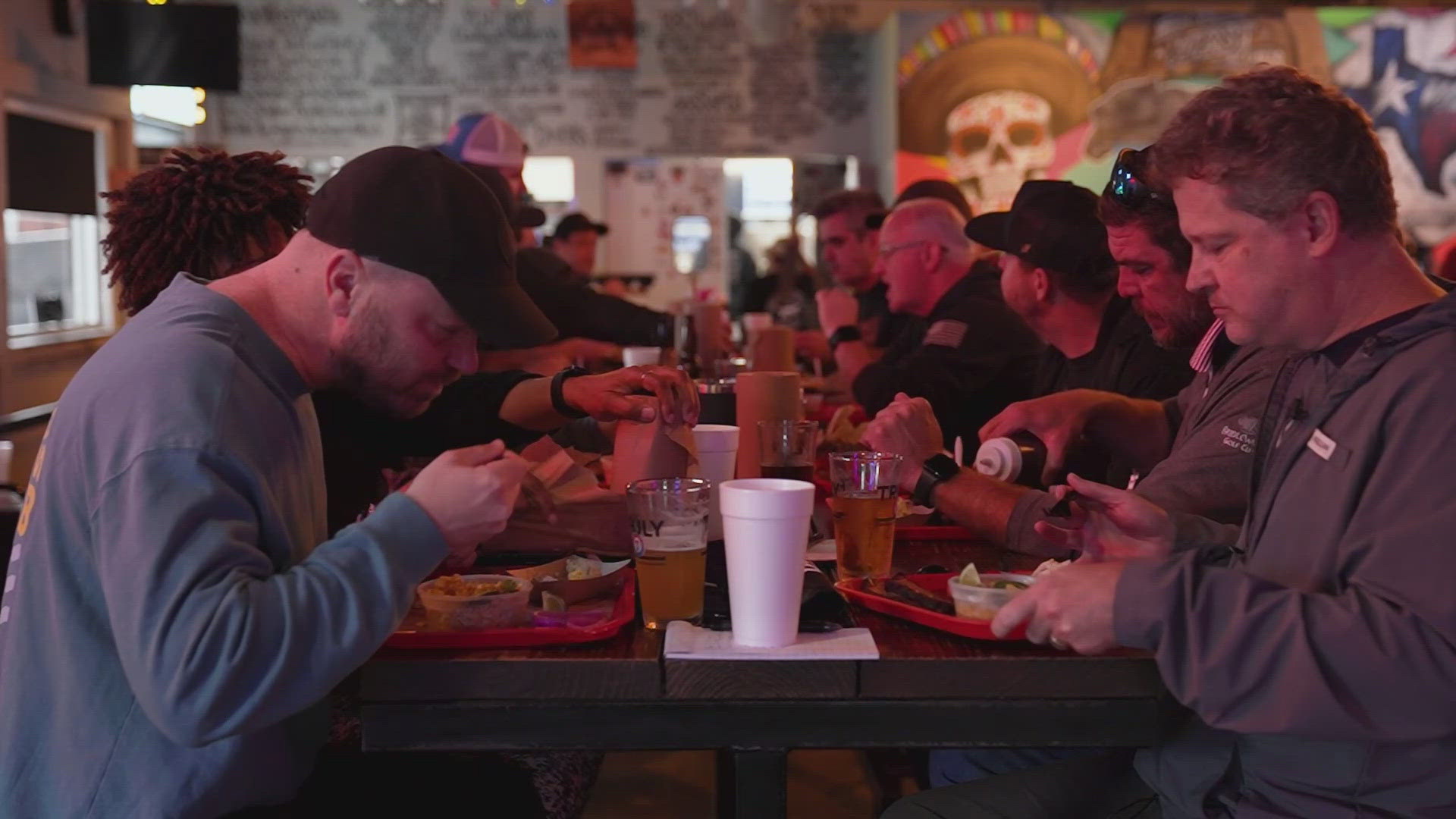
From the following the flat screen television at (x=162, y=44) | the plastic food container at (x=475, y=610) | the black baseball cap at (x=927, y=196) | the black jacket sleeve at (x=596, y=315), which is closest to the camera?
the plastic food container at (x=475, y=610)

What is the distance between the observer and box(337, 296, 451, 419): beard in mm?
1491

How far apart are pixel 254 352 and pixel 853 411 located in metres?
2.34

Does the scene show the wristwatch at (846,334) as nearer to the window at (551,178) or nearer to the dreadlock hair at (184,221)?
the dreadlock hair at (184,221)

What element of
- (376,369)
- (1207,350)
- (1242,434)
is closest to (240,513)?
(376,369)

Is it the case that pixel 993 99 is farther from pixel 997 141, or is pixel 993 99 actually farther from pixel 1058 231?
pixel 1058 231

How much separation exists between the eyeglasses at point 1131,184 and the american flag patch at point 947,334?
1.36 metres

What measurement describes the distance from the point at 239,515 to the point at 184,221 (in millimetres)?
1015

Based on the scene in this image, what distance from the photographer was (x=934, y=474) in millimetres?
2082

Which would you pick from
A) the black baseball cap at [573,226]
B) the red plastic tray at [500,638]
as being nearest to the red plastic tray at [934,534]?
the red plastic tray at [500,638]

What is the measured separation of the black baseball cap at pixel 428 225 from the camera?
1439 mm

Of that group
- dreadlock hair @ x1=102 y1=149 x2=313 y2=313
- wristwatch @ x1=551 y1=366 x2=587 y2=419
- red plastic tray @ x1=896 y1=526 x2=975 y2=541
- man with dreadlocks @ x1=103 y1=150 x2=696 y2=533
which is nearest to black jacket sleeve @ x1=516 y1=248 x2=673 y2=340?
wristwatch @ x1=551 y1=366 x2=587 y2=419

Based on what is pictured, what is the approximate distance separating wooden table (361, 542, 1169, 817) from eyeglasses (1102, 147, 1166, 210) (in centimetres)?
112

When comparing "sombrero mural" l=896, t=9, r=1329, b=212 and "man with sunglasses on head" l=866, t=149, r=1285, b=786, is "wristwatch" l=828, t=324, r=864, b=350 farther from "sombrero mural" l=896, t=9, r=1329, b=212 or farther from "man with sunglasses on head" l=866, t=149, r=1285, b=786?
"sombrero mural" l=896, t=9, r=1329, b=212

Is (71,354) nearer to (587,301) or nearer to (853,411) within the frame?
(587,301)
